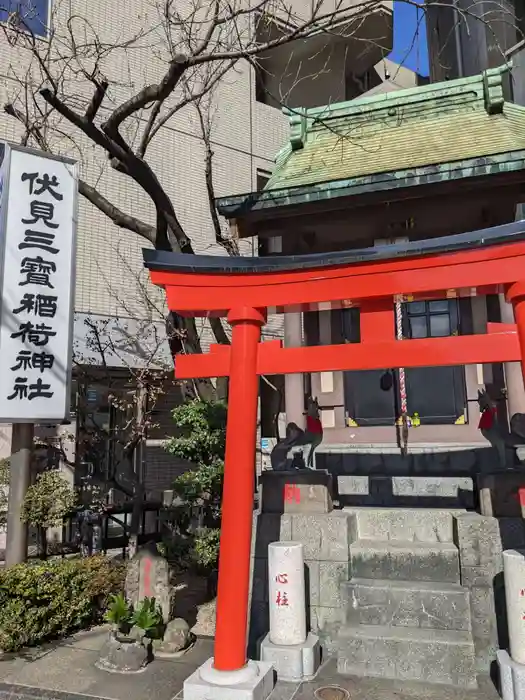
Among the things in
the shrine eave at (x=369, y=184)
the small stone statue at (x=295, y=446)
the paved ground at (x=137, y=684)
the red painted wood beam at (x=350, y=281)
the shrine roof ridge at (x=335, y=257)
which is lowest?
the paved ground at (x=137, y=684)

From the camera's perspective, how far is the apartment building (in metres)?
13.9

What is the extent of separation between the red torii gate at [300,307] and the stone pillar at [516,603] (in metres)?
2.03

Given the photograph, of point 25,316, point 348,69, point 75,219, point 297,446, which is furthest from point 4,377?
point 348,69

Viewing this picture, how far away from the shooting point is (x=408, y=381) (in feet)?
28.8

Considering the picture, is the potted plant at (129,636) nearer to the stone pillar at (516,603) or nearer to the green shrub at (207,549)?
the green shrub at (207,549)

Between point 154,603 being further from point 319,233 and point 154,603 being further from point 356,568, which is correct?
point 319,233

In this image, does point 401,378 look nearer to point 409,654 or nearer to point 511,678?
point 409,654

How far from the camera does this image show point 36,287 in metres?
7.86

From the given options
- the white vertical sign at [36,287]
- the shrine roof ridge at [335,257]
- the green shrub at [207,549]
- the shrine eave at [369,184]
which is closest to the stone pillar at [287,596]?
the green shrub at [207,549]

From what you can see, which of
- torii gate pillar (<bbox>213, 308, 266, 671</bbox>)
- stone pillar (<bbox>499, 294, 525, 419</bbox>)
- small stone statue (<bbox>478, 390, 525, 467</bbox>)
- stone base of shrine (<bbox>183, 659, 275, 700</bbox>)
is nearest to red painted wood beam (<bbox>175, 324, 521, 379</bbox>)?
torii gate pillar (<bbox>213, 308, 266, 671</bbox>)

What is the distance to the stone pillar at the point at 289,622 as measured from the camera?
610 cm

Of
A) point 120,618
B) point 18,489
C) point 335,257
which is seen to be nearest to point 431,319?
point 335,257

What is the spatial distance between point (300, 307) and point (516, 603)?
3.72m

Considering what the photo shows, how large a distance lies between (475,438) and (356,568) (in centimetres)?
274
